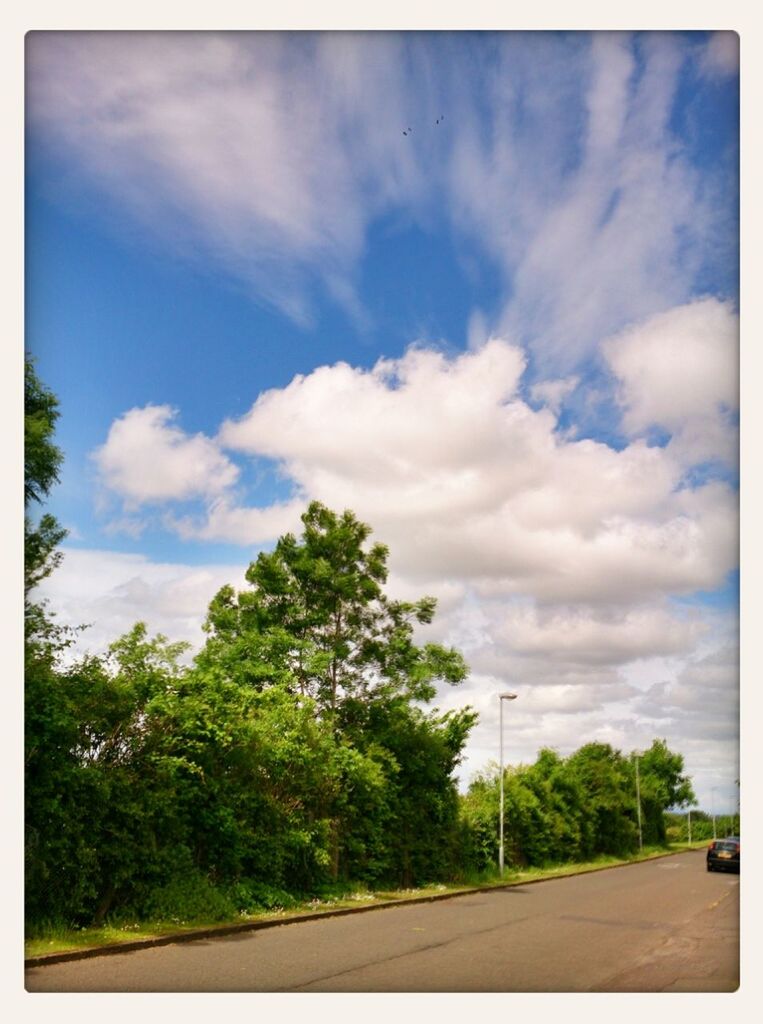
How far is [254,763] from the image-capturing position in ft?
53.7

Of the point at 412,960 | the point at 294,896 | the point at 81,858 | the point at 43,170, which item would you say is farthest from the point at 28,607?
the point at 294,896

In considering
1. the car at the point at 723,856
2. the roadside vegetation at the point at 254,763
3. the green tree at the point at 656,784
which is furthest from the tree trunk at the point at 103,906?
the green tree at the point at 656,784

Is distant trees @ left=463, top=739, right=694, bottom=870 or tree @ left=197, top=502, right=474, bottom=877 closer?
tree @ left=197, top=502, right=474, bottom=877

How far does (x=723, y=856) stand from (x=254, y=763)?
25.5m

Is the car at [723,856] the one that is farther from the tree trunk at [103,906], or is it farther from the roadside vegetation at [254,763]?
the tree trunk at [103,906]

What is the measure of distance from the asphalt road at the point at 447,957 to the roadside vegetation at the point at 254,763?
3.87 feet

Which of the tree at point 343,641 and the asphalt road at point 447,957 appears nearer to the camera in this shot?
the asphalt road at point 447,957

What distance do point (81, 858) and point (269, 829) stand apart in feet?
18.4

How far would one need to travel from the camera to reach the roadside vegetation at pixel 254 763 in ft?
38.7

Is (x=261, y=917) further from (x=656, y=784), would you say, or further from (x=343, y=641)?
(x=656, y=784)

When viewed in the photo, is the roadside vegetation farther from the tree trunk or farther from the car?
the car

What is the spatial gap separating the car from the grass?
536 centimetres

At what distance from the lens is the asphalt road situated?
30.9 feet

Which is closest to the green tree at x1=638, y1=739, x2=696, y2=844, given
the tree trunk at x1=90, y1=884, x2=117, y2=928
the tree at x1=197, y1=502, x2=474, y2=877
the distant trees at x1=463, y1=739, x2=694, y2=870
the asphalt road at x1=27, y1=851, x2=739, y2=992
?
the distant trees at x1=463, y1=739, x2=694, y2=870
